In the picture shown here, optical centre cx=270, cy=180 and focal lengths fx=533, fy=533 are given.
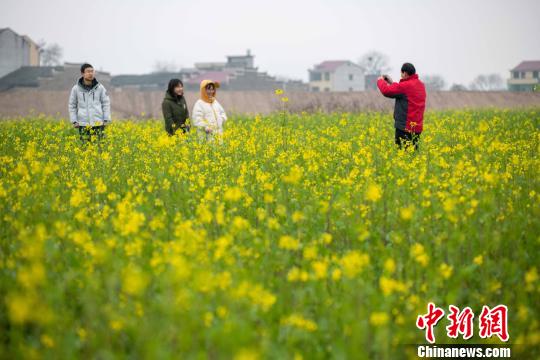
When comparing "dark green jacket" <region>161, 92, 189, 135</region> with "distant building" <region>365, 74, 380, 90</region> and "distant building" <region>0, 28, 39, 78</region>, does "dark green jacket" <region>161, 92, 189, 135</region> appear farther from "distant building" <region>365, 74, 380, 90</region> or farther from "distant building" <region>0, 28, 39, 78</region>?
"distant building" <region>365, 74, 380, 90</region>

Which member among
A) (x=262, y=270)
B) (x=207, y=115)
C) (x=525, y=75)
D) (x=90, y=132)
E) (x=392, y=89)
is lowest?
(x=262, y=270)

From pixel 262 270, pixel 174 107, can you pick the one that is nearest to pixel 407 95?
pixel 174 107

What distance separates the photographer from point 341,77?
82.9 m

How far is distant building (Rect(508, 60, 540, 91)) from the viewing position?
Result: 87188mm

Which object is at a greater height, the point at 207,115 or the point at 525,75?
the point at 525,75

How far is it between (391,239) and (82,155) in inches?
201

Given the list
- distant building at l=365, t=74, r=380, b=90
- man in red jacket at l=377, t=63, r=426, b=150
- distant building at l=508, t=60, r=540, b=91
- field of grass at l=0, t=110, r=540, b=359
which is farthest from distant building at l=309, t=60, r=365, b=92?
field of grass at l=0, t=110, r=540, b=359

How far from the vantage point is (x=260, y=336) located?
3.46 meters

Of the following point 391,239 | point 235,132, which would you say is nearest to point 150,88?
point 235,132

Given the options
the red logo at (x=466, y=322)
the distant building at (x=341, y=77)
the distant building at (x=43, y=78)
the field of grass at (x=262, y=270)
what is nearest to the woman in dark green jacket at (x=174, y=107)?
the field of grass at (x=262, y=270)

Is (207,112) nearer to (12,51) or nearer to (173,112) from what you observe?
(173,112)

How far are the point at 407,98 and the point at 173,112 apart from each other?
4.02m

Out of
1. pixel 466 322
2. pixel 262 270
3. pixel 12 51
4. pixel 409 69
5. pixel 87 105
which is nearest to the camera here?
pixel 466 322

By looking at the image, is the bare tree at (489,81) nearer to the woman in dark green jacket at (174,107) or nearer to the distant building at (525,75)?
the distant building at (525,75)
